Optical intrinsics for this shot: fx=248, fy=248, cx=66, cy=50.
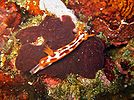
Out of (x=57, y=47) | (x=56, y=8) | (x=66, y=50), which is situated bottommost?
(x=66, y=50)

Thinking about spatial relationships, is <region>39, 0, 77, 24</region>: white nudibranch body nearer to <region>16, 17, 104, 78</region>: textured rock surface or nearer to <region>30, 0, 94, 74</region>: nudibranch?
<region>30, 0, 94, 74</region>: nudibranch

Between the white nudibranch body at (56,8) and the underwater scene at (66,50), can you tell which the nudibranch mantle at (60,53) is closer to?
the underwater scene at (66,50)

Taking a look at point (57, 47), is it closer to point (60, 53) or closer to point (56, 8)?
point (60, 53)

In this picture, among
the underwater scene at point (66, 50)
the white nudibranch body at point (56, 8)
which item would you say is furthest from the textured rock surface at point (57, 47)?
the white nudibranch body at point (56, 8)

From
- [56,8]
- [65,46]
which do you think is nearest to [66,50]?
[65,46]

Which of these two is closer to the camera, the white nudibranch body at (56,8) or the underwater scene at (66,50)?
the underwater scene at (66,50)

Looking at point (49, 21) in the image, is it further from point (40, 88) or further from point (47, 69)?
point (40, 88)

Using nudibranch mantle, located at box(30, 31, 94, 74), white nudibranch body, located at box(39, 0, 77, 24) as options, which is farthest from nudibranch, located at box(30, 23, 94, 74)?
white nudibranch body, located at box(39, 0, 77, 24)
